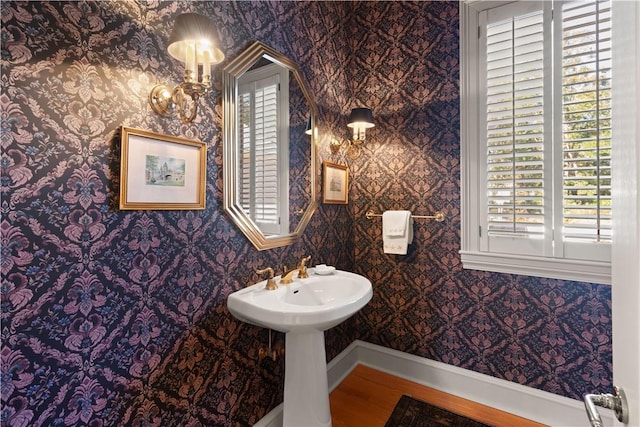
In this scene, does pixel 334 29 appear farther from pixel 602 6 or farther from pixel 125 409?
pixel 125 409

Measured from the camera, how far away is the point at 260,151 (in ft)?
5.39

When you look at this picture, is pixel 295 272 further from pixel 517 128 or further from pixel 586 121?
pixel 586 121

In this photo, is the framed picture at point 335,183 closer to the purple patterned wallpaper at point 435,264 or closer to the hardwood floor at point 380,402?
the purple patterned wallpaper at point 435,264

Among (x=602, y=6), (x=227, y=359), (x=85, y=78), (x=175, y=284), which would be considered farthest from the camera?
(x=602, y=6)

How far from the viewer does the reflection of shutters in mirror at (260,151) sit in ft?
5.05

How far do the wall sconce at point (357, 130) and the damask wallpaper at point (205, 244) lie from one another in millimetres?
96

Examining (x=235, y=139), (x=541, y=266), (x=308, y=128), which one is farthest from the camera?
(x=308, y=128)

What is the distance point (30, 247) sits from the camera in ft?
2.90

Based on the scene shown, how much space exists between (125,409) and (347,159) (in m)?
1.99

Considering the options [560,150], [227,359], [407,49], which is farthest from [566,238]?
[227,359]

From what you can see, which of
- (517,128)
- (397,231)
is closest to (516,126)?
(517,128)

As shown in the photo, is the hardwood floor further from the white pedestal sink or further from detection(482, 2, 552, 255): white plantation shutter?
detection(482, 2, 552, 255): white plantation shutter

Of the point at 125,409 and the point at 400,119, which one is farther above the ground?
the point at 400,119

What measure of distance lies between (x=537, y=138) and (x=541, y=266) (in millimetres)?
755
